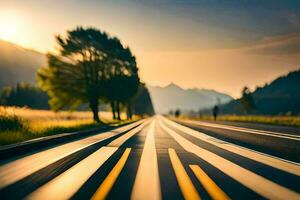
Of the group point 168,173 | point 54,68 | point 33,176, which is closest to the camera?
point 33,176

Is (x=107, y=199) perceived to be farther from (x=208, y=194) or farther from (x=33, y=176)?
(x=33, y=176)

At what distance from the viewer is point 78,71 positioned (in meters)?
37.0

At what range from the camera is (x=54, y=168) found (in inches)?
278

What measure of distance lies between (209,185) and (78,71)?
32.8 m

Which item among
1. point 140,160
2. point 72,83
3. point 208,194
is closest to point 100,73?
point 72,83

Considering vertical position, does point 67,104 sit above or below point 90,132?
above

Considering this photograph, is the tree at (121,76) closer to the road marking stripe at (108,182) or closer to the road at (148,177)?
the road at (148,177)

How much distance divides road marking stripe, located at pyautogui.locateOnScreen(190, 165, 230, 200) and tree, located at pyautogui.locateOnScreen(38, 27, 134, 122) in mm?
30585

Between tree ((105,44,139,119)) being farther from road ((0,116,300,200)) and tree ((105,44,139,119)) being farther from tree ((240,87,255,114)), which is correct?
tree ((240,87,255,114))

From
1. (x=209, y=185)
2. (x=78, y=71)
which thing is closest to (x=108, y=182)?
(x=209, y=185)

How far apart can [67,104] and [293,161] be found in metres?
31.5

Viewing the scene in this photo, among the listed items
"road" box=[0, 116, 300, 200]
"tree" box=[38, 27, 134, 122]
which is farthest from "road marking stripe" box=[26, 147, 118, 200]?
A: "tree" box=[38, 27, 134, 122]

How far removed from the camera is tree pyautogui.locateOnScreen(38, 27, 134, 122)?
35844 mm

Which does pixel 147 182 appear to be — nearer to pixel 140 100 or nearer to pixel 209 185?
pixel 209 185
